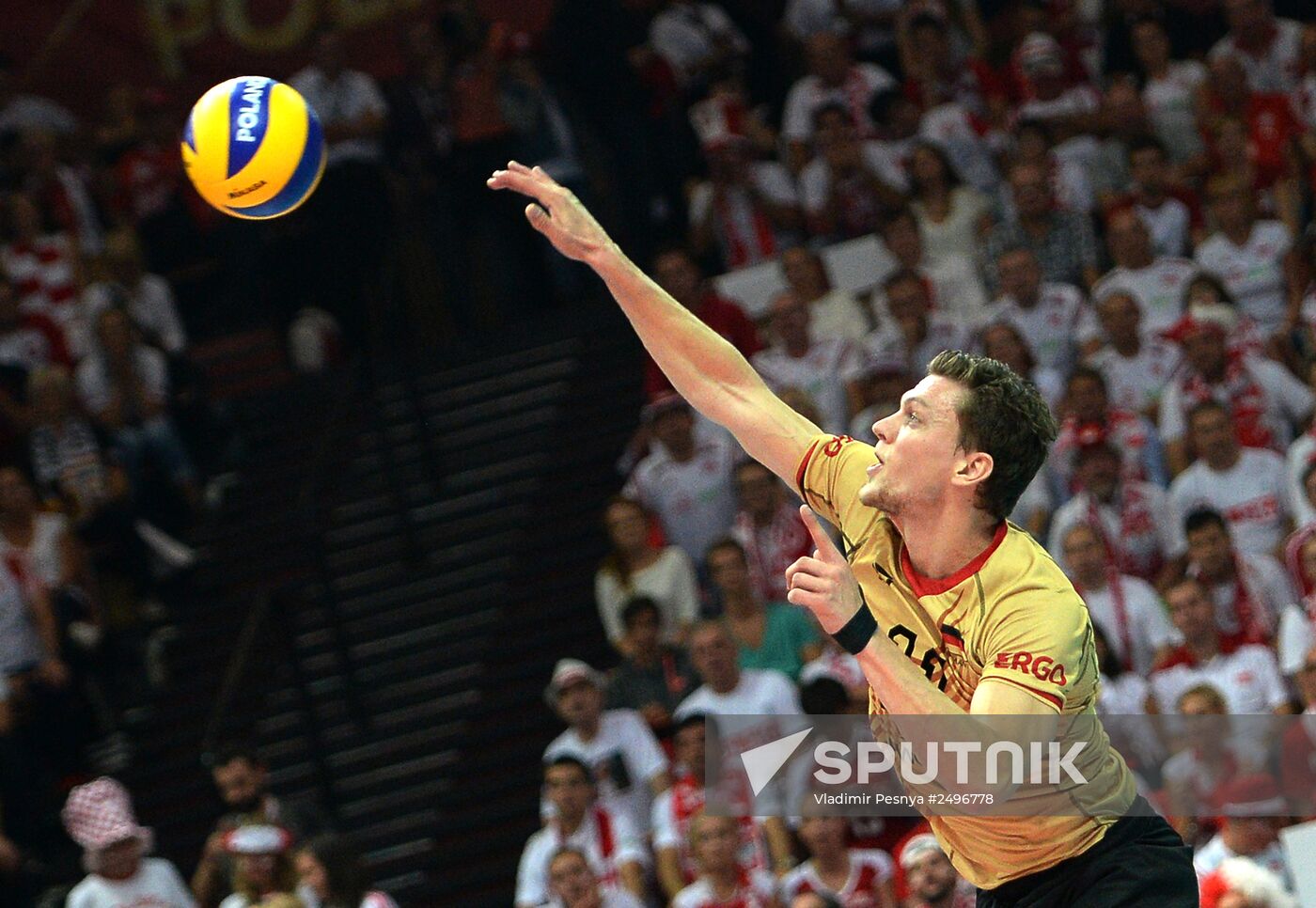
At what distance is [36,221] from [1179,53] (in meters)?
8.50

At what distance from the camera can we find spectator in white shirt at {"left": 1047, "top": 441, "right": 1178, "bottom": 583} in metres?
10.9

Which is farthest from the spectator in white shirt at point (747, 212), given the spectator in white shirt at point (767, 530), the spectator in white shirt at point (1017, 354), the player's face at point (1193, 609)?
the player's face at point (1193, 609)

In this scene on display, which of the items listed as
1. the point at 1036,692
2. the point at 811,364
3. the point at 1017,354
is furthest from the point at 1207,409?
the point at 1036,692

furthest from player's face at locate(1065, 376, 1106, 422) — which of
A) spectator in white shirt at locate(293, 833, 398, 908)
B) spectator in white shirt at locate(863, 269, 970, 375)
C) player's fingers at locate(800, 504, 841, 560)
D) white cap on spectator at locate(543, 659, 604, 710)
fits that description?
player's fingers at locate(800, 504, 841, 560)

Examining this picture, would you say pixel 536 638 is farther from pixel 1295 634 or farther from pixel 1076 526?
pixel 1295 634

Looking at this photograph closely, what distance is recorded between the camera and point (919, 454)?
5141 millimetres

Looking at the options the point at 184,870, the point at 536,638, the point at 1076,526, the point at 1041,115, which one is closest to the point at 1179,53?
the point at 1041,115

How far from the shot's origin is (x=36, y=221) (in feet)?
48.5

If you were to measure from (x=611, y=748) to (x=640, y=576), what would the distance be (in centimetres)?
138

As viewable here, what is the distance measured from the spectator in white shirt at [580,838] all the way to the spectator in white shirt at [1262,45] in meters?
6.71

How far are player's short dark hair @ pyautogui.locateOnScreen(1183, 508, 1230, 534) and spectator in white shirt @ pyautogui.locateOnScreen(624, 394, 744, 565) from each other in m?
3.02

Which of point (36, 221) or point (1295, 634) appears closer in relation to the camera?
point (1295, 634)

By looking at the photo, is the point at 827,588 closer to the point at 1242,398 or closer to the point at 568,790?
the point at 568,790

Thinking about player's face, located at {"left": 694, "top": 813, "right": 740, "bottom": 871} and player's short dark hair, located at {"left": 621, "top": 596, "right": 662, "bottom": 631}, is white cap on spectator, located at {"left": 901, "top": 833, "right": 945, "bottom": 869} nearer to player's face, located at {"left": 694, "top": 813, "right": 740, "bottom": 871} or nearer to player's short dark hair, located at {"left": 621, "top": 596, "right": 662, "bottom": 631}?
player's face, located at {"left": 694, "top": 813, "right": 740, "bottom": 871}
